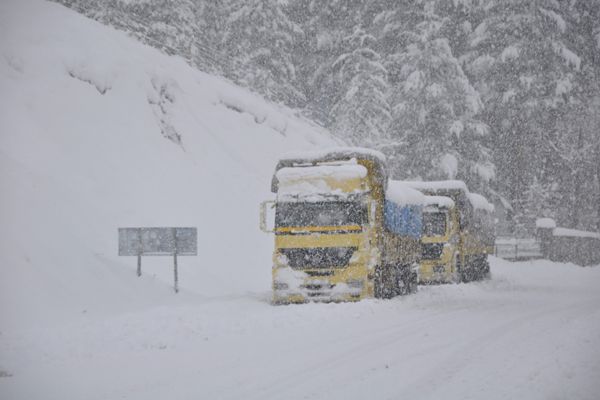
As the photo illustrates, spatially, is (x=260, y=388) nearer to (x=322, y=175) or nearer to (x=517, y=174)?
(x=322, y=175)

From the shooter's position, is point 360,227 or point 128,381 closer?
point 128,381

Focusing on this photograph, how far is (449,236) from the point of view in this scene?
72.2 feet

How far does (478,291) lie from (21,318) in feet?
41.1

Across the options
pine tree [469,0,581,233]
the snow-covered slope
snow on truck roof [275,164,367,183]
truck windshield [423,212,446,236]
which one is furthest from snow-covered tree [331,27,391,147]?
snow on truck roof [275,164,367,183]

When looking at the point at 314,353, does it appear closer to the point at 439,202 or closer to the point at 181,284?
the point at 181,284

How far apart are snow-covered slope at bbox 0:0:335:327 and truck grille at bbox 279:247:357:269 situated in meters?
3.49

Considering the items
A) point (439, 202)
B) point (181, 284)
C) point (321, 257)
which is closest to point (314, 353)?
Answer: point (321, 257)

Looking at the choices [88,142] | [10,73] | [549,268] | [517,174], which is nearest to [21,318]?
[88,142]

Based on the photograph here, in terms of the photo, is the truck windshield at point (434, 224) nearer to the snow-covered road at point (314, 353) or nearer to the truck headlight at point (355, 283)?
the snow-covered road at point (314, 353)

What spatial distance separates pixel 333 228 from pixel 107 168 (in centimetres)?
915

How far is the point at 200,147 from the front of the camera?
2739 cm

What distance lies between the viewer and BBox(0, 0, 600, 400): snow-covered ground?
25.7ft

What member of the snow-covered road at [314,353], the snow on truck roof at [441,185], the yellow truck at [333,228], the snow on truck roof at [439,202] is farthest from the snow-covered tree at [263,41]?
the snow-covered road at [314,353]

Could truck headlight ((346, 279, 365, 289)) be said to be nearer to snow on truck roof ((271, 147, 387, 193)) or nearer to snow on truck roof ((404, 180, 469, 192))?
snow on truck roof ((271, 147, 387, 193))
